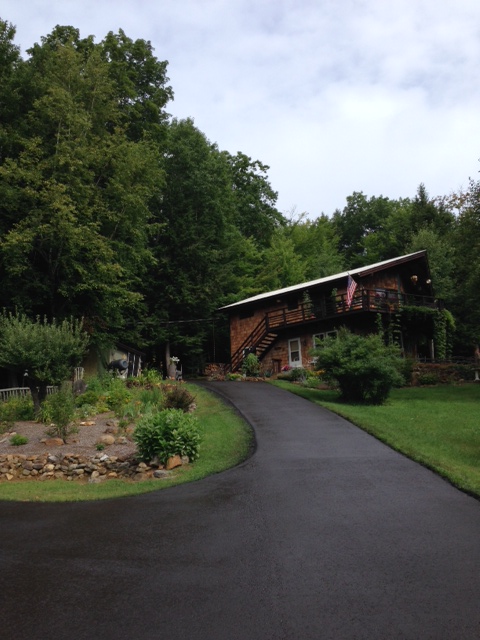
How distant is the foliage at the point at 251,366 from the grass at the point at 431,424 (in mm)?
8330

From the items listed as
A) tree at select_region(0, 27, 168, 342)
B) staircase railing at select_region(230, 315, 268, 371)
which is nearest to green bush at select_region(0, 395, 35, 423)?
tree at select_region(0, 27, 168, 342)

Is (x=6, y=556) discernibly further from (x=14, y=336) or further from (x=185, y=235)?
(x=185, y=235)

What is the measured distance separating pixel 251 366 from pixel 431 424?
61.5 ft

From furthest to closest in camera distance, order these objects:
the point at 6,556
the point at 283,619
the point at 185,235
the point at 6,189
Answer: the point at 185,235 → the point at 6,189 → the point at 6,556 → the point at 283,619

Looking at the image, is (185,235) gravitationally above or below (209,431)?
above

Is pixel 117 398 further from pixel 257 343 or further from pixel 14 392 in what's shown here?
pixel 257 343

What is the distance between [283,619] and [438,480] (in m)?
5.80

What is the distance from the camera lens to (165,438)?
1248cm

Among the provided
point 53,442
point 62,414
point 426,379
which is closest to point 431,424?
point 62,414

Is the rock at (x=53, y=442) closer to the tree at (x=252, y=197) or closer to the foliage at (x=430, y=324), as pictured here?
the foliage at (x=430, y=324)

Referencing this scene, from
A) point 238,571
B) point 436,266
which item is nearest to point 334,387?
point 238,571

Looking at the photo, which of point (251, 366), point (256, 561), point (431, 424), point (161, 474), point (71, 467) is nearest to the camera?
point (256, 561)

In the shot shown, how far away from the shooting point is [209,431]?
15.6m

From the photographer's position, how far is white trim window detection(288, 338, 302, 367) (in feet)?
116
